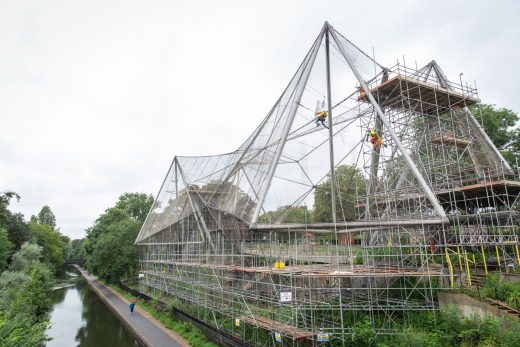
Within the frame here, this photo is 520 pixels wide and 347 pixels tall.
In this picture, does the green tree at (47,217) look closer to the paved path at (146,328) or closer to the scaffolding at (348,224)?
the paved path at (146,328)

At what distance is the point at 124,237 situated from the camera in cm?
3734

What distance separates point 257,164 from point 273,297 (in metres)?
5.65

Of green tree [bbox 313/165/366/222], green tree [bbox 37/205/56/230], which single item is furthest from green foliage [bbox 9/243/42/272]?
green tree [bbox 37/205/56/230]

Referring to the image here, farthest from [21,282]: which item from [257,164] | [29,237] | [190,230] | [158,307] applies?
[29,237]

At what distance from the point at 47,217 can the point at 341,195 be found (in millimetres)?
88451

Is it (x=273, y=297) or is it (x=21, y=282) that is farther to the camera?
(x=21, y=282)

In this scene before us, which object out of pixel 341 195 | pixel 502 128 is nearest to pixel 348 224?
pixel 341 195

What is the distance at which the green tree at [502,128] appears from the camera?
22.3m

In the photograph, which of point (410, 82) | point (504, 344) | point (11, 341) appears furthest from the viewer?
point (410, 82)

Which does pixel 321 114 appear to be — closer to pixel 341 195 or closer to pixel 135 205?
pixel 341 195

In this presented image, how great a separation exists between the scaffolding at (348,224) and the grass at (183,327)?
0.93 m

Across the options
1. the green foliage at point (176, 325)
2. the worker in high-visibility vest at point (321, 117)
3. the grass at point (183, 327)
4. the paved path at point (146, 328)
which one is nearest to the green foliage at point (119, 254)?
the paved path at point (146, 328)

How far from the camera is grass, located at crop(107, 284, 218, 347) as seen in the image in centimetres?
1525

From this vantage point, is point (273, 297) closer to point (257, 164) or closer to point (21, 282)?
point (257, 164)
